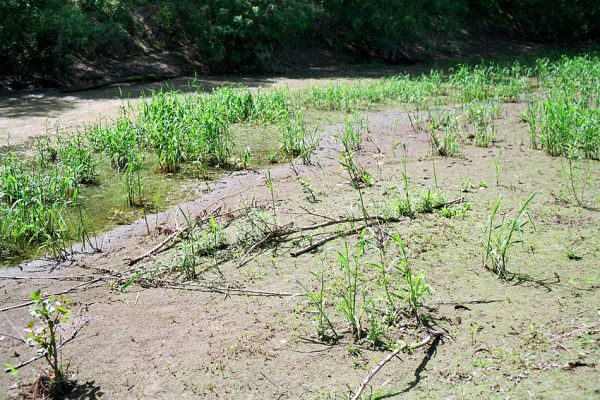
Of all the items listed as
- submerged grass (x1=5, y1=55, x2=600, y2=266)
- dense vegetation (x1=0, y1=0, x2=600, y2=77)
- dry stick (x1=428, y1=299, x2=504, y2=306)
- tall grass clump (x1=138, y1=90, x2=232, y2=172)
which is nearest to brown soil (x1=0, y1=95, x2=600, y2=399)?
dry stick (x1=428, y1=299, x2=504, y2=306)

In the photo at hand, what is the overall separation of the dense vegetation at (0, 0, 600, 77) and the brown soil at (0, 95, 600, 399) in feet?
28.7

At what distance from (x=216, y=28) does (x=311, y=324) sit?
478 inches

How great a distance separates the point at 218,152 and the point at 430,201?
3017 millimetres

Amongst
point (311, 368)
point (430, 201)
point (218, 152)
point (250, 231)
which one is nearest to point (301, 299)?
point (311, 368)

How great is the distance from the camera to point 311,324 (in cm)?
401

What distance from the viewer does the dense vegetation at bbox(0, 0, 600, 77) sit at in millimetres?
13344

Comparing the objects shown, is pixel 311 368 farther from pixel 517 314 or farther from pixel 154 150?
Answer: pixel 154 150

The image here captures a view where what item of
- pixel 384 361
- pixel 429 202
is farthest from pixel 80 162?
pixel 384 361

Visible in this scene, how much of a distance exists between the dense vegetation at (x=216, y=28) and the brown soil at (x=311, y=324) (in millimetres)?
8735

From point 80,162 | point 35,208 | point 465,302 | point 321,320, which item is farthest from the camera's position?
point 80,162

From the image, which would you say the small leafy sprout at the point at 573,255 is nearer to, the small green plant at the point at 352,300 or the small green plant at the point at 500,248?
the small green plant at the point at 500,248

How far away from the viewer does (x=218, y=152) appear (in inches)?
309

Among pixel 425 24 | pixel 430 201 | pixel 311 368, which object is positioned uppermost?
pixel 425 24

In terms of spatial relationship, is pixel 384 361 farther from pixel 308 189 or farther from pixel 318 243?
pixel 308 189
